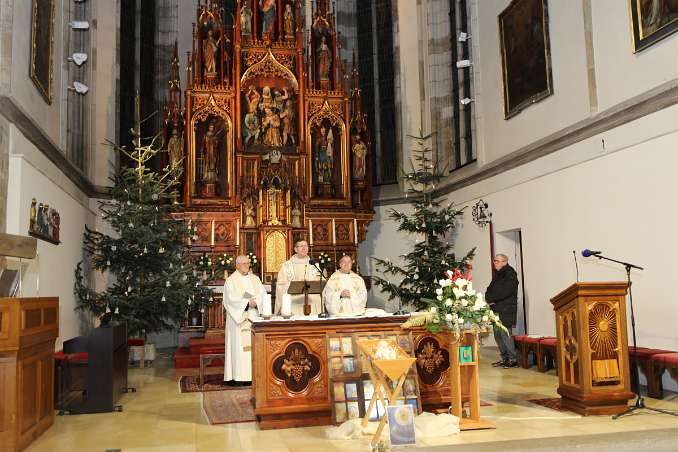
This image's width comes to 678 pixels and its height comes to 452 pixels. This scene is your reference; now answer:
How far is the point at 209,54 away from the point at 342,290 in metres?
9.27

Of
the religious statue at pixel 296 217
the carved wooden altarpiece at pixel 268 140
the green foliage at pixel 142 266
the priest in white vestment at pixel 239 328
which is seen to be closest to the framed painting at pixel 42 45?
the green foliage at pixel 142 266

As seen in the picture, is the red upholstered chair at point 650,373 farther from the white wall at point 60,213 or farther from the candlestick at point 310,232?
the candlestick at point 310,232

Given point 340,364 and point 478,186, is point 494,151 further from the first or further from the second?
point 340,364

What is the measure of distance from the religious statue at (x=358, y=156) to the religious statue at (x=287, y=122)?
61.1 inches

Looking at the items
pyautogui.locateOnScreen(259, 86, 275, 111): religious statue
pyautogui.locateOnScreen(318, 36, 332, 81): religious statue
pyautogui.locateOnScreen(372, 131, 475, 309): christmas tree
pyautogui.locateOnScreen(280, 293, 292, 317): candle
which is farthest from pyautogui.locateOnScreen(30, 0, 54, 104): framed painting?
pyautogui.locateOnScreen(372, 131, 475, 309): christmas tree

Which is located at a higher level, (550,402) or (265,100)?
(265,100)

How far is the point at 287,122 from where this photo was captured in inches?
618

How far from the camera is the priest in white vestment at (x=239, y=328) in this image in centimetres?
958

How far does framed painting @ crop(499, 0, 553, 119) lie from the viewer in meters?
11.9

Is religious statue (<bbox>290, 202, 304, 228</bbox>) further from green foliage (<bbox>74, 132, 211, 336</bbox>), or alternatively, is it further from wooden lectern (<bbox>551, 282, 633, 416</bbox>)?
wooden lectern (<bbox>551, 282, 633, 416</bbox>)

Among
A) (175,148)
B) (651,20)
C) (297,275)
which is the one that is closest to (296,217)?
(175,148)

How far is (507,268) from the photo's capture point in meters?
11.2

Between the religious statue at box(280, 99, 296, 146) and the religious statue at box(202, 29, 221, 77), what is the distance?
75.0 inches

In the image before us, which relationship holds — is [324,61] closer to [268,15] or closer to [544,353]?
[268,15]
